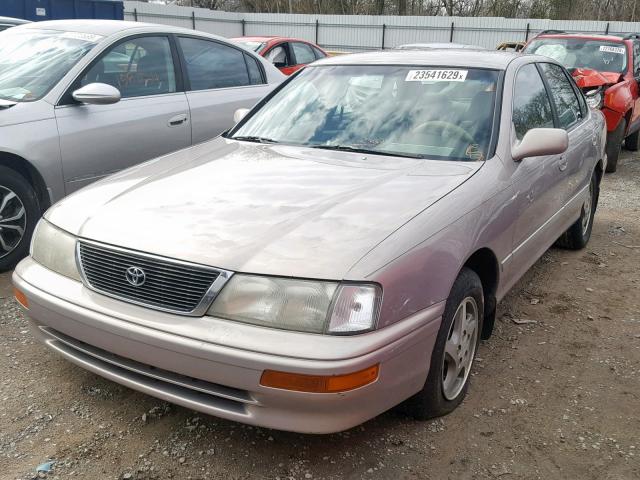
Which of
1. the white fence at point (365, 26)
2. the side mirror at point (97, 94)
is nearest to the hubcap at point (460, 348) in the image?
the side mirror at point (97, 94)

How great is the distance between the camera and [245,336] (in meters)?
2.13

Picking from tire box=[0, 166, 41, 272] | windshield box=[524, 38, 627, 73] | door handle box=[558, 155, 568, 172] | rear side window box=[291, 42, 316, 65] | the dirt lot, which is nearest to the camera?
the dirt lot

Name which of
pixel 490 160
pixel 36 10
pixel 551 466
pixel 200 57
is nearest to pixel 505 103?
pixel 490 160

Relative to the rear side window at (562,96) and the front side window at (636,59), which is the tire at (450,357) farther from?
the front side window at (636,59)

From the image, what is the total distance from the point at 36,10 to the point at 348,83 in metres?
10.9

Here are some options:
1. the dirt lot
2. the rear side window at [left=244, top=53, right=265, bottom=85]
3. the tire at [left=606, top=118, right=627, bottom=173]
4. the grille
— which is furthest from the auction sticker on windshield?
the tire at [left=606, top=118, right=627, bottom=173]

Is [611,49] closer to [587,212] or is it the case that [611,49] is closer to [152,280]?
[587,212]

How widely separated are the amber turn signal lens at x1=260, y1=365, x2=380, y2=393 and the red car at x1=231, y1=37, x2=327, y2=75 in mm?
9195

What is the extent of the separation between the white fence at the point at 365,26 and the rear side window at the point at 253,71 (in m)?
20.6

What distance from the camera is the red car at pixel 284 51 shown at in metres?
10.7

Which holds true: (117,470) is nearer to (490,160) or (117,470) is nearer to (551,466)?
(551,466)

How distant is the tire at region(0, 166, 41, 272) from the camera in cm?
407

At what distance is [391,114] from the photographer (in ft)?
11.1

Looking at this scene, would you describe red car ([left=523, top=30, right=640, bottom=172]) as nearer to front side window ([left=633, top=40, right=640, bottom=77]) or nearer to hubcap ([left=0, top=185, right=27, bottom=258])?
front side window ([left=633, top=40, right=640, bottom=77])
